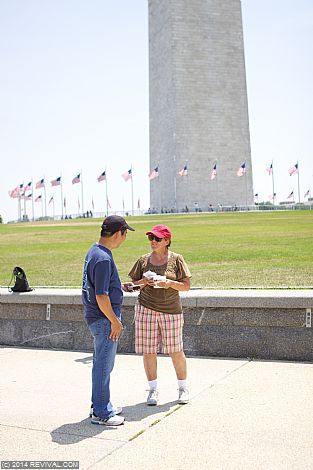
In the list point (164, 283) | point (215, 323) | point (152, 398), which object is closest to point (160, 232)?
point (164, 283)

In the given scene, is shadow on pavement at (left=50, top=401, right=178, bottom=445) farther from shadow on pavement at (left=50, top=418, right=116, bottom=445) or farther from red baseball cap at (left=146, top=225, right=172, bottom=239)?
red baseball cap at (left=146, top=225, right=172, bottom=239)

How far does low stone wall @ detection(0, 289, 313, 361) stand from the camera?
7.51 metres

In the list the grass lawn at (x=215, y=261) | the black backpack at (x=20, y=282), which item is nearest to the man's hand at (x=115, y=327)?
the black backpack at (x=20, y=282)

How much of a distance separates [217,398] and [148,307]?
103cm

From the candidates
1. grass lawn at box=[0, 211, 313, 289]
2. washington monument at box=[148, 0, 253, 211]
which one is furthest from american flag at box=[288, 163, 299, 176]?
grass lawn at box=[0, 211, 313, 289]

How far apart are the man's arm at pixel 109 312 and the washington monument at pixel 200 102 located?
69240 mm

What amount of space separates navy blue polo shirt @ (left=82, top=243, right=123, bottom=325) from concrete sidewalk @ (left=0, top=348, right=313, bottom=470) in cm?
92

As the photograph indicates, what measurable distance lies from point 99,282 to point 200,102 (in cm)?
7251

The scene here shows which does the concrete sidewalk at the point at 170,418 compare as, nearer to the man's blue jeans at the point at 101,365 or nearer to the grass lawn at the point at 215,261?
the man's blue jeans at the point at 101,365

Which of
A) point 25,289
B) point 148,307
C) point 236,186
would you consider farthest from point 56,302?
point 236,186

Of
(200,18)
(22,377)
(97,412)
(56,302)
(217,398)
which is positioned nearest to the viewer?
(97,412)

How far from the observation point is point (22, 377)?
6977 millimetres

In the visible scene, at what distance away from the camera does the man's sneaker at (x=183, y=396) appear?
228 inches

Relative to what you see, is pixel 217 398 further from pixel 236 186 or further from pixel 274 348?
pixel 236 186
